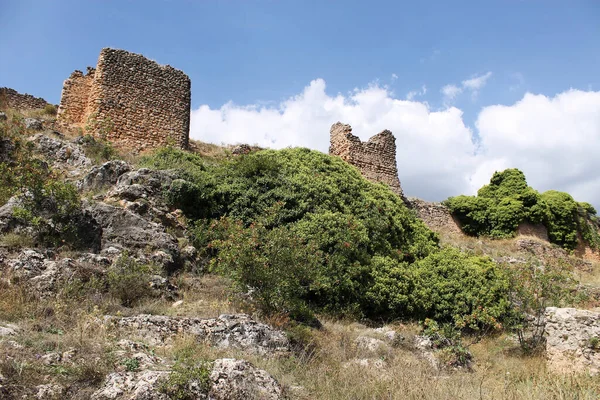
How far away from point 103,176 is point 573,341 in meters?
10.1

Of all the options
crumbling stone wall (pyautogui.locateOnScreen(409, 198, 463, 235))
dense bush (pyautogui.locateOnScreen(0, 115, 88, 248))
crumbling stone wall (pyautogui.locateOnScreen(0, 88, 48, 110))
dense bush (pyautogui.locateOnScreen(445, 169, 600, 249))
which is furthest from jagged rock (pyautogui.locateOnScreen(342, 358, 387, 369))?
dense bush (pyautogui.locateOnScreen(445, 169, 600, 249))

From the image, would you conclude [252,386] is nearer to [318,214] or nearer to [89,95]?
[318,214]

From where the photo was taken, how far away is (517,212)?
2155 cm

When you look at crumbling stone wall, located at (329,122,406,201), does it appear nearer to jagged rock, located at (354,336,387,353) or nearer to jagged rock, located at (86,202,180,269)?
jagged rock, located at (86,202,180,269)

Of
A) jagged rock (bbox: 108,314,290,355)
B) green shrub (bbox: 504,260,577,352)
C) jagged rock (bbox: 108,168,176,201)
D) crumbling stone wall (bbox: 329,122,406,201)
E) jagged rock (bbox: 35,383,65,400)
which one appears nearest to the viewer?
jagged rock (bbox: 35,383,65,400)

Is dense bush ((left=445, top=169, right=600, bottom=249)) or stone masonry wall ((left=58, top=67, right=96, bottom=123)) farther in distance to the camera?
dense bush ((left=445, top=169, right=600, bottom=249))

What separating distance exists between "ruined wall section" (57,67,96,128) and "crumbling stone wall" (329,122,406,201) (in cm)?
919

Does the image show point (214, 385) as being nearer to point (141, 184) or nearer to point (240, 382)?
point (240, 382)

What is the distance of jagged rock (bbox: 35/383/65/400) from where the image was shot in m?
3.90

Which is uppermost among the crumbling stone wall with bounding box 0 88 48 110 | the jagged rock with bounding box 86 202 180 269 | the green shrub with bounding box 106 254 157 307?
the crumbling stone wall with bounding box 0 88 48 110

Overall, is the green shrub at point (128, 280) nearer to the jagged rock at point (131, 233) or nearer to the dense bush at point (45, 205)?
the jagged rock at point (131, 233)

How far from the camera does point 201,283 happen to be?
8703mm

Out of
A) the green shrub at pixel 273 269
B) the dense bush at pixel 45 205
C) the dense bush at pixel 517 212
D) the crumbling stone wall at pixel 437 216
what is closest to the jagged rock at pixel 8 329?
the dense bush at pixel 45 205

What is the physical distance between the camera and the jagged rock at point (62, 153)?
12.0 m
